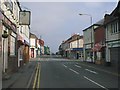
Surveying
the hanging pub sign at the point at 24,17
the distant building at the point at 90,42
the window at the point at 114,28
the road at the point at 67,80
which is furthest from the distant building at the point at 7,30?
the distant building at the point at 90,42

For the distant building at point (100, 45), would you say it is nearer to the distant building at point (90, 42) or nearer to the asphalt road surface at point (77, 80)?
the distant building at point (90, 42)

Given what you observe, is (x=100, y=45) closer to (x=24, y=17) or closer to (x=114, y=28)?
(x=114, y=28)

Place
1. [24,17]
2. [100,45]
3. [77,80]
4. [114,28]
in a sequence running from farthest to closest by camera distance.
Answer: [100,45] < [114,28] < [24,17] < [77,80]

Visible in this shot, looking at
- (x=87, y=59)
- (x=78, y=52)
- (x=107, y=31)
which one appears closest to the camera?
(x=107, y=31)

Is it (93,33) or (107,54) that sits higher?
(93,33)

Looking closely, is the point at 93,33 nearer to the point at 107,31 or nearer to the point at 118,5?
the point at 107,31

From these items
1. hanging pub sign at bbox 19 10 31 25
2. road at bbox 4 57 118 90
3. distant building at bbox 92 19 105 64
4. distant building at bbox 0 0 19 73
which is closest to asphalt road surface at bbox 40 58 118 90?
road at bbox 4 57 118 90

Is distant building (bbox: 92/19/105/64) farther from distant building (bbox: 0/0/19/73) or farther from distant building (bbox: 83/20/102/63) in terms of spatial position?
distant building (bbox: 0/0/19/73)

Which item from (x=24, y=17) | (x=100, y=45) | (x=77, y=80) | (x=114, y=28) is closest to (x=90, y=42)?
(x=100, y=45)

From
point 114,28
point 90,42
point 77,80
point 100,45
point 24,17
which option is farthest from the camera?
point 90,42

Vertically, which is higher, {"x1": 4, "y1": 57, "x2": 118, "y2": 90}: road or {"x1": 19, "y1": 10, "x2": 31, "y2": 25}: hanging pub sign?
{"x1": 19, "y1": 10, "x2": 31, "y2": 25}: hanging pub sign

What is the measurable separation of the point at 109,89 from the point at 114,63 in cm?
2647

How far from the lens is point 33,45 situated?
112750mm

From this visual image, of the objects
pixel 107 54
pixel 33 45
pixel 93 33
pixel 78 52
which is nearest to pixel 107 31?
pixel 107 54
